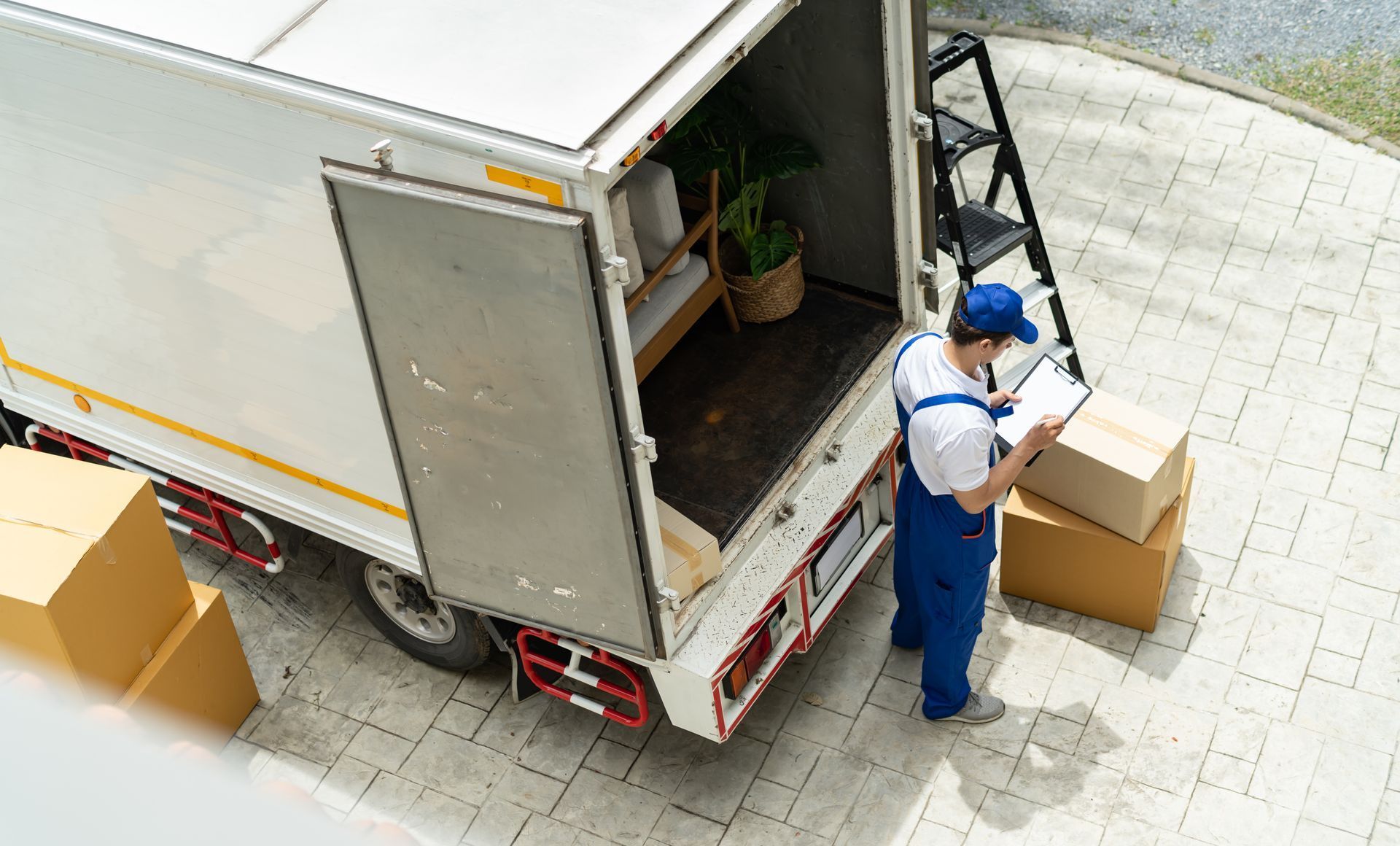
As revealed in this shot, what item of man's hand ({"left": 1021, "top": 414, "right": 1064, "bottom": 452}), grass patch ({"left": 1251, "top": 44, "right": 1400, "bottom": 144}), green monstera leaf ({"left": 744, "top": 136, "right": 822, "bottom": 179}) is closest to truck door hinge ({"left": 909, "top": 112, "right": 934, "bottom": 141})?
green monstera leaf ({"left": 744, "top": 136, "right": 822, "bottom": 179})

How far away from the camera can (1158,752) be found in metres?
4.94

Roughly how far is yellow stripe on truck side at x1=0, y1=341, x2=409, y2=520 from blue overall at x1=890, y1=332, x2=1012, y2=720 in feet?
5.59

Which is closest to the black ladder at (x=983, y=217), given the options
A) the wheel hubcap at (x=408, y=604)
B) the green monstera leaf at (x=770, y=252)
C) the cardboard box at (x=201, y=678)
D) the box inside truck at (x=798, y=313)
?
the box inside truck at (x=798, y=313)

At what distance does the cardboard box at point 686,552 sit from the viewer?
430cm

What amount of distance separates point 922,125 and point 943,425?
1118 mm

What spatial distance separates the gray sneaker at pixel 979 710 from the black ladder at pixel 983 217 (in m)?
1.31

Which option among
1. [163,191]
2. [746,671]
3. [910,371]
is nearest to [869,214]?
[910,371]

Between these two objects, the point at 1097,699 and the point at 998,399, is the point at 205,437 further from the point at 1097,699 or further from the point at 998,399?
the point at 1097,699

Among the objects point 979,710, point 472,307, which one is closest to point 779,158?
point 472,307

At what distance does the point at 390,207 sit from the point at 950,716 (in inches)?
112

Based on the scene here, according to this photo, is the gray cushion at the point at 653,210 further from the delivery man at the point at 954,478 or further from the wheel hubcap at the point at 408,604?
the wheel hubcap at the point at 408,604

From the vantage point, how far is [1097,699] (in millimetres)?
5141

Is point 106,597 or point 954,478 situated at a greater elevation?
point 954,478

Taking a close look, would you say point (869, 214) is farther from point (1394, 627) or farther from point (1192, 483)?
point (1394, 627)
